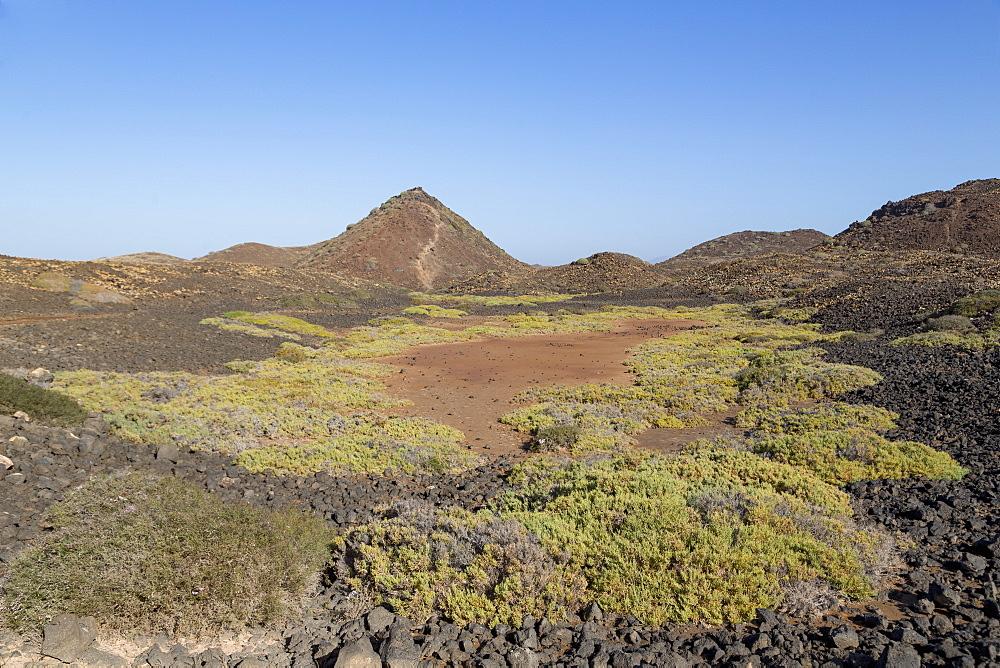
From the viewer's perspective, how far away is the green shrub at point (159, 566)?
4.79 m

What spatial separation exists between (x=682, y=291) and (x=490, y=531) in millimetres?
57931

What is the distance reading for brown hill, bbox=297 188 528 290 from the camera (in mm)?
78688

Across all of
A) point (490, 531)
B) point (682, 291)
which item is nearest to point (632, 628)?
point (490, 531)

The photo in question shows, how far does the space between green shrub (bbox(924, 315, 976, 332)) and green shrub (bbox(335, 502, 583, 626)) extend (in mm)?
23038

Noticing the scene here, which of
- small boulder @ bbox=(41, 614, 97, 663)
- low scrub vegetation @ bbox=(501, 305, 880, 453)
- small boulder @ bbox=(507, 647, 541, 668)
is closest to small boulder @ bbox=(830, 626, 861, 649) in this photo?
small boulder @ bbox=(507, 647, 541, 668)

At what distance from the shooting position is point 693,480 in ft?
27.6

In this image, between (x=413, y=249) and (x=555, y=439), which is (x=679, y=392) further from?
(x=413, y=249)

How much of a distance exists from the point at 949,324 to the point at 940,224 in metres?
70.0

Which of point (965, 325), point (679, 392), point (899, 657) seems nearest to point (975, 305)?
point (965, 325)

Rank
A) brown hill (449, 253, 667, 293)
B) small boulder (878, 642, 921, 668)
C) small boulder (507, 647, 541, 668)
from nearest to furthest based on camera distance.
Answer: small boulder (878, 642, 921, 668) < small boulder (507, 647, 541, 668) < brown hill (449, 253, 667, 293)

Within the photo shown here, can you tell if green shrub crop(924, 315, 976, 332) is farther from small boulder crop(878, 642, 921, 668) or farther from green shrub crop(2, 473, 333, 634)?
green shrub crop(2, 473, 333, 634)

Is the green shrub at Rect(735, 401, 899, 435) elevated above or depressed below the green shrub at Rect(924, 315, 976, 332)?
below

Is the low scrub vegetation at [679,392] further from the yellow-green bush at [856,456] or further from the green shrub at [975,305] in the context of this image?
the green shrub at [975,305]

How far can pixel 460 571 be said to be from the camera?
19.0 feet
